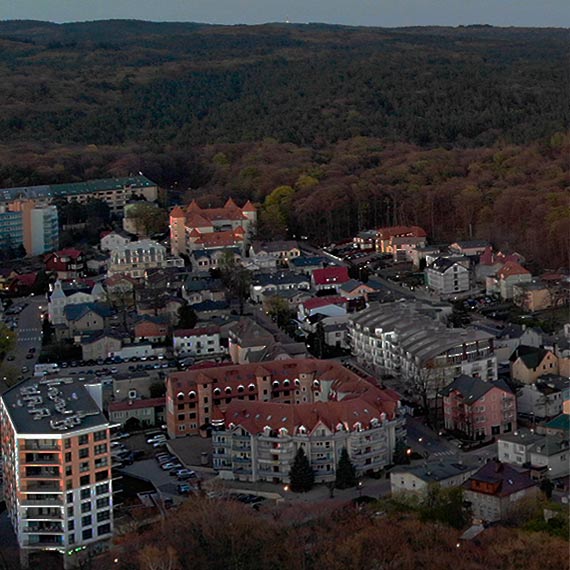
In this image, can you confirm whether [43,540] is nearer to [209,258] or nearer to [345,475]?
[345,475]

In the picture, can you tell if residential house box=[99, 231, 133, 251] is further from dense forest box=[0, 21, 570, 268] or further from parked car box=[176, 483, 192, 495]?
parked car box=[176, 483, 192, 495]

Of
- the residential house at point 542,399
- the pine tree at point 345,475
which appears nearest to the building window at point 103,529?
the pine tree at point 345,475

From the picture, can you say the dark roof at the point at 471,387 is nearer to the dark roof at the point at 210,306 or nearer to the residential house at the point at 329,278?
the dark roof at the point at 210,306

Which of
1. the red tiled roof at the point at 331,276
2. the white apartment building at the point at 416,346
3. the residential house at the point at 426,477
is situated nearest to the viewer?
the residential house at the point at 426,477

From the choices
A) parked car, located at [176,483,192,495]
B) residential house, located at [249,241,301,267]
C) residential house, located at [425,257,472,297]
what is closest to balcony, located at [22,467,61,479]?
parked car, located at [176,483,192,495]

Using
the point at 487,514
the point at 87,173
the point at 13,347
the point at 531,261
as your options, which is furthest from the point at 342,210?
the point at 487,514
